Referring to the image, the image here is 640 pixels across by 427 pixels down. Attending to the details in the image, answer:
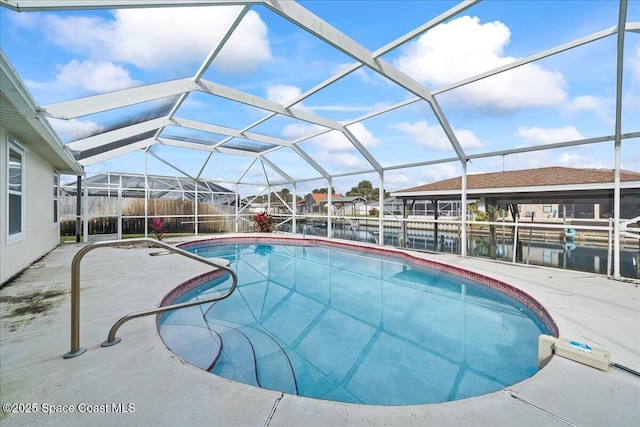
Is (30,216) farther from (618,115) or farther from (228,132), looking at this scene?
(618,115)

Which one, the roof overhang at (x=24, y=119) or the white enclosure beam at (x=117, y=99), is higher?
the white enclosure beam at (x=117, y=99)

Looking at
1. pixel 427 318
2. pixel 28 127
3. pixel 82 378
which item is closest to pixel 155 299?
pixel 82 378

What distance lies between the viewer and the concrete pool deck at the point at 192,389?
173 centimetres

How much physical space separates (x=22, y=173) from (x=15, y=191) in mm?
668

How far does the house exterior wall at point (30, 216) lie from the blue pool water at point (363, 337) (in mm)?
3016

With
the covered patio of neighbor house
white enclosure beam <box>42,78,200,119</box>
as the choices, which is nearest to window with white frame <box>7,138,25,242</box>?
white enclosure beam <box>42,78,200,119</box>

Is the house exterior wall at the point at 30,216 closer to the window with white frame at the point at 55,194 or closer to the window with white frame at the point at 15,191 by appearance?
the window with white frame at the point at 15,191

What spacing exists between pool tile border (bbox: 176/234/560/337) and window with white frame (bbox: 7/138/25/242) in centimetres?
309

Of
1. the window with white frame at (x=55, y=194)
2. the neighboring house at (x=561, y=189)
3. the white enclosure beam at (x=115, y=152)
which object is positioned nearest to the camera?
the neighboring house at (x=561, y=189)

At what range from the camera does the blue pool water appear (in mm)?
2846

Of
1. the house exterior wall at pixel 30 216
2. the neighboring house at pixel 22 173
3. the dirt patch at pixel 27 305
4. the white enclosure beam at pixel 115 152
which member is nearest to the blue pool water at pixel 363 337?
the dirt patch at pixel 27 305

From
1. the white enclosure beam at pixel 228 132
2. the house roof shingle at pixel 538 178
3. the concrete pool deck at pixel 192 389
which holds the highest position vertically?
the white enclosure beam at pixel 228 132

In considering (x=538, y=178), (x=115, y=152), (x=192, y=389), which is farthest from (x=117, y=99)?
(x=538, y=178)

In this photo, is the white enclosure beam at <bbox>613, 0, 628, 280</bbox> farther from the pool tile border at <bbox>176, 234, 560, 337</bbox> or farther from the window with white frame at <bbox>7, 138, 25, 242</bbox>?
the window with white frame at <bbox>7, 138, 25, 242</bbox>
